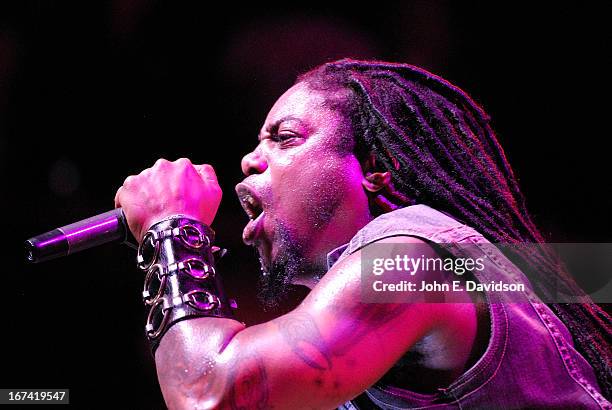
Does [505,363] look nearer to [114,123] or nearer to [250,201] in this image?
[250,201]

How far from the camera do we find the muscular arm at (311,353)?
1095 millimetres

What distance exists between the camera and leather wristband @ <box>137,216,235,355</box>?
4.06 ft

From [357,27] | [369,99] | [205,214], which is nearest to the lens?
[205,214]

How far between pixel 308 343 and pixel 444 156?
600mm

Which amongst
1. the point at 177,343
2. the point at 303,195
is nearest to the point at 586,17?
the point at 303,195

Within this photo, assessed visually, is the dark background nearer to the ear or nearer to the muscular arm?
the ear

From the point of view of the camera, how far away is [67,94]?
2205 mm

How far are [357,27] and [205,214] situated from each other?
91cm

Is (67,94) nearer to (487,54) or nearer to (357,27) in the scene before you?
(357,27)

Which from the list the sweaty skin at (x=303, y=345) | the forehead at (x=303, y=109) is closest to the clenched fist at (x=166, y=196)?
Answer: the sweaty skin at (x=303, y=345)

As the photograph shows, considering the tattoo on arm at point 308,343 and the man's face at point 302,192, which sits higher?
the man's face at point 302,192

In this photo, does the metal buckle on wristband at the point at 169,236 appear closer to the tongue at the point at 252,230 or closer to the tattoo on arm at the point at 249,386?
the tongue at the point at 252,230

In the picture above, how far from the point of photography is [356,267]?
115 centimetres

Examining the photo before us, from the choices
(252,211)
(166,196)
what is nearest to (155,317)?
(166,196)
